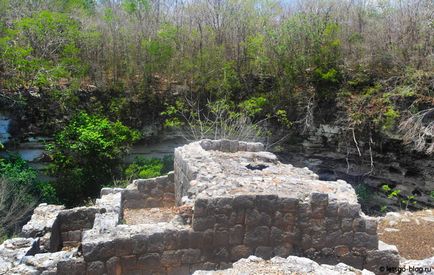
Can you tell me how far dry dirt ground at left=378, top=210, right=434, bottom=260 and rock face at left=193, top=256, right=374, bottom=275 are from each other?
12.5 ft

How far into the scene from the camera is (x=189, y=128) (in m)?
15.8

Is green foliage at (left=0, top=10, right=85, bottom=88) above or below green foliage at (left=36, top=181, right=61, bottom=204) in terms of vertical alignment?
above

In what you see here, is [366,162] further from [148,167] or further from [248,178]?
[248,178]

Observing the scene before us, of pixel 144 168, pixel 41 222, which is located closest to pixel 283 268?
pixel 41 222

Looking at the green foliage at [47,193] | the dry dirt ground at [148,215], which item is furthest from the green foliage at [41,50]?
the dry dirt ground at [148,215]

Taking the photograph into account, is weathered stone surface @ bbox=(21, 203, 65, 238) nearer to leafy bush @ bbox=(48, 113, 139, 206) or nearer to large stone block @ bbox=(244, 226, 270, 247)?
large stone block @ bbox=(244, 226, 270, 247)

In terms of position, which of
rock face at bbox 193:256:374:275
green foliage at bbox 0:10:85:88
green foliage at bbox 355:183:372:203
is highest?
green foliage at bbox 0:10:85:88

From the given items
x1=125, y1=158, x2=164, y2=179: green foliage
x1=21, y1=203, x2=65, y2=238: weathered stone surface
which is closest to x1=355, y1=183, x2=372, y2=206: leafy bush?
x1=125, y1=158, x2=164, y2=179: green foliage

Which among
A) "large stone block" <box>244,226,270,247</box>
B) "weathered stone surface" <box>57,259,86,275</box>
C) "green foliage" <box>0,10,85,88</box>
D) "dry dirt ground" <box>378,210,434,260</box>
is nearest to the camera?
"weathered stone surface" <box>57,259,86,275</box>

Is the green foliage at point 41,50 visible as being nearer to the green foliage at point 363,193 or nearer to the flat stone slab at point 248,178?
the flat stone slab at point 248,178

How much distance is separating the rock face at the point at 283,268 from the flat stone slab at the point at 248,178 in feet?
4.41

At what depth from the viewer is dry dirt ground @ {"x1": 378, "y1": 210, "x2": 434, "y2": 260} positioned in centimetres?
757

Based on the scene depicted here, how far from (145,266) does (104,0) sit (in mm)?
19233

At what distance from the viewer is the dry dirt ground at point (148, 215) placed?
8.39 meters
